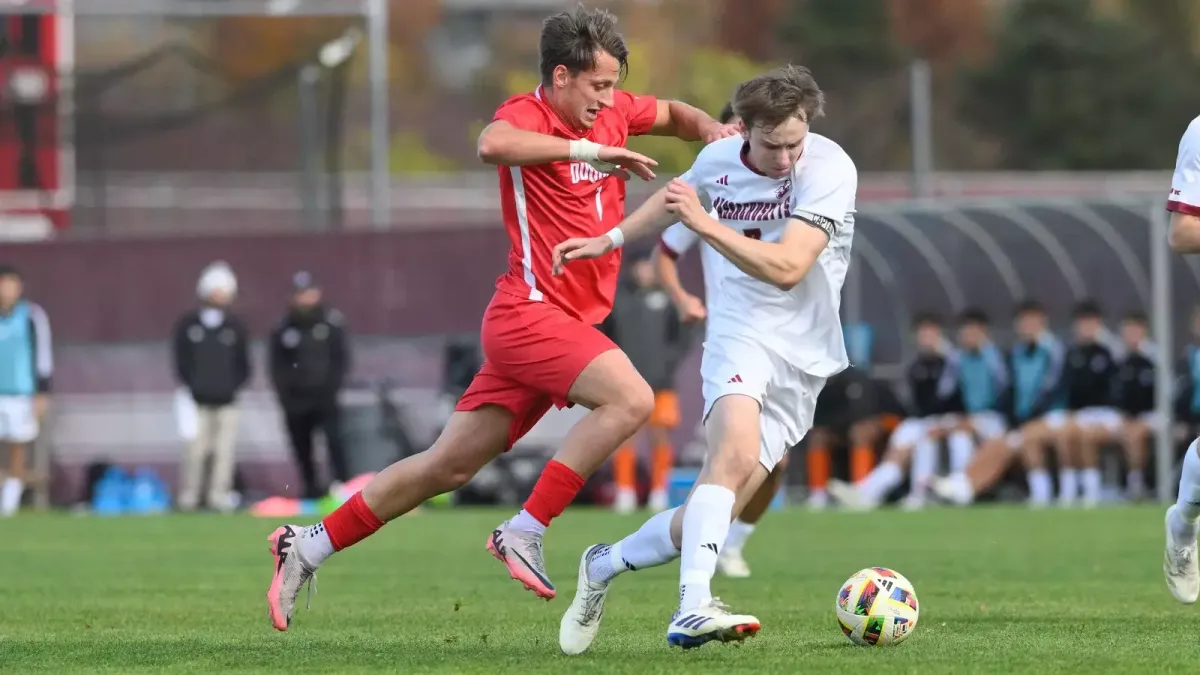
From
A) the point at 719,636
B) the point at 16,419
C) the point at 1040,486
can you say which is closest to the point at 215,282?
the point at 16,419

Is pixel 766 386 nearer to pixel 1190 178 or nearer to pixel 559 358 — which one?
pixel 559 358

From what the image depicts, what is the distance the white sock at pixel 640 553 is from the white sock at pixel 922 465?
44.5 ft

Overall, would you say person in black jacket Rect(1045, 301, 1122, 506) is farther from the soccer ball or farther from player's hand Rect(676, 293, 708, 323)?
the soccer ball

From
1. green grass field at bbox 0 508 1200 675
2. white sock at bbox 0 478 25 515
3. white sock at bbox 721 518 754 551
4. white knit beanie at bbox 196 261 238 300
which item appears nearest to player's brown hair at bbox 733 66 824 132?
green grass field at bbox 0 508 1200 675

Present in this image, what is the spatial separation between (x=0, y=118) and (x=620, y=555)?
56.7ft

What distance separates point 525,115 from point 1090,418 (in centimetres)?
1387

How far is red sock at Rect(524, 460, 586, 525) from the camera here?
7676mm

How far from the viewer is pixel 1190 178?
326 inches

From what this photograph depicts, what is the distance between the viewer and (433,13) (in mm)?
73312

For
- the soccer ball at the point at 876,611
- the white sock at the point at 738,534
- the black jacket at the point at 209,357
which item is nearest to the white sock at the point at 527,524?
the soccer ball at the point at 876,611

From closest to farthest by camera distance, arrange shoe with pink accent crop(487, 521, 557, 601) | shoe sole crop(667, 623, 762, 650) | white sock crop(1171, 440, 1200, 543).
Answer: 1. shoe sole crop(667, 623, 762, 650)
2. shoe with pink accent crop(487, 521, 557, 601)
3. white sock crop(1171, 440, 1200, 543)

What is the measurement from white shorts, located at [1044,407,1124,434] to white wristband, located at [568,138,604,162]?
1389 cm

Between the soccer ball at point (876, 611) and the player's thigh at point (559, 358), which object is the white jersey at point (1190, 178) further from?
the player's thigh at point (559, 358)

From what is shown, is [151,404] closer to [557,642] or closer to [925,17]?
[557,642]
